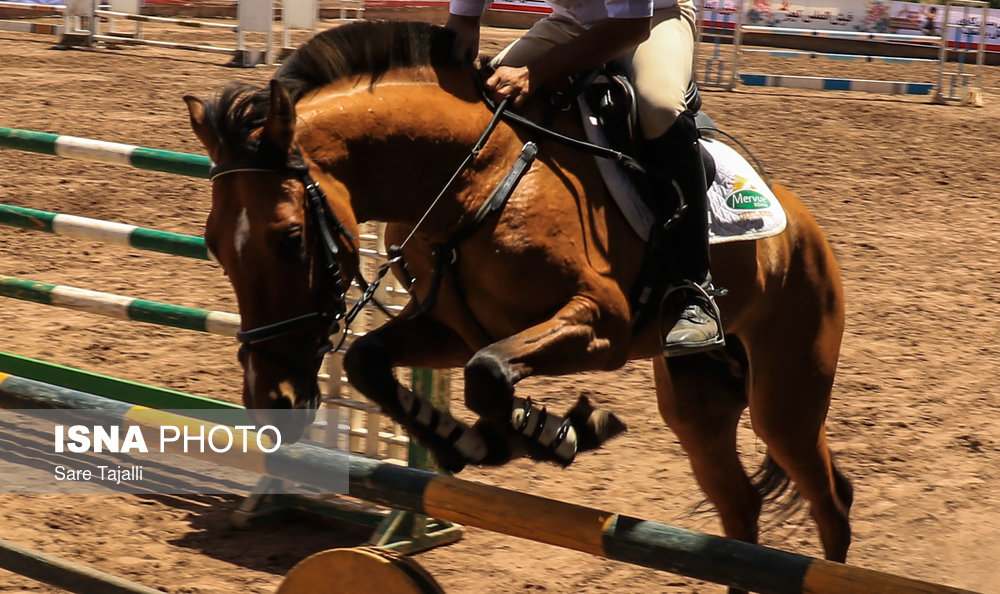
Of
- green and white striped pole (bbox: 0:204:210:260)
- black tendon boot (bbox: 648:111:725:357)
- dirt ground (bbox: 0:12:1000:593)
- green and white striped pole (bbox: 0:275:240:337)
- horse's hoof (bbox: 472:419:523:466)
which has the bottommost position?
dirt ground (bbox: 0:12:1000:593)

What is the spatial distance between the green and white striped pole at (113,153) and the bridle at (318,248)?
4.12ft

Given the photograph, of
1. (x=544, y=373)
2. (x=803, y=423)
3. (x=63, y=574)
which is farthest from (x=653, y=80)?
(x=63, y=574)

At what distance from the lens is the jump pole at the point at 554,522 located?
80.0 inches

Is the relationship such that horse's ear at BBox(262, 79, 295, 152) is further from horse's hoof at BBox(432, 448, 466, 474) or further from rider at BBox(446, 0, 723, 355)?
horse's hoof at BBox(432, 448, 466, 474)

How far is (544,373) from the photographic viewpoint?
290cm

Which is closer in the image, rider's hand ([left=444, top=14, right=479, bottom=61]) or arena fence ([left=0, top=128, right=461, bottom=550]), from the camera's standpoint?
rider's hand ([left=444, top=14, right=479, bottom=61])

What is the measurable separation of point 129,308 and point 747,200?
2345mm

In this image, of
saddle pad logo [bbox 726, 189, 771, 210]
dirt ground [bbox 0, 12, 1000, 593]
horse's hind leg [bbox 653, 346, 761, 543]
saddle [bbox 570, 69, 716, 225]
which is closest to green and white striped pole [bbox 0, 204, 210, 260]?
dirt ground [bbox 0, 12, 1000, 593]

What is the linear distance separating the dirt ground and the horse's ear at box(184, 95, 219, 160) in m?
1.61

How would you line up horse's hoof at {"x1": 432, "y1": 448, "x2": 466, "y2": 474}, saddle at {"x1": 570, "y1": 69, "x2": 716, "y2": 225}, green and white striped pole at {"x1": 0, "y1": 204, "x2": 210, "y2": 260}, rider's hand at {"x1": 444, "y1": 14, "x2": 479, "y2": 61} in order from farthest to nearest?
green and white striped pole at {"x1": 0, "y1": 204, "x2": 210, "y2": 260}, rider's hand at {"x1": 444, "y1": 14, "x2": 479, "y2": 61}, saddle at {"x1": 570, "y1": 69, "x2": 716, "y2": 225}, horse's hoof at {"x1": 432, "y1": 448, "x2": 466, "y2": 474}

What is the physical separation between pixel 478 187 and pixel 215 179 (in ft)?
2.26

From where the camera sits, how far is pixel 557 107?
3199mm

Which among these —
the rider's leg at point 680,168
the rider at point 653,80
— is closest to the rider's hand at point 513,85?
the rider at point 653,80

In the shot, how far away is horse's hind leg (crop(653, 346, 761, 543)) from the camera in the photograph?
3896 millimetres
